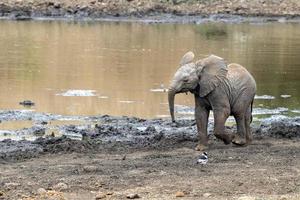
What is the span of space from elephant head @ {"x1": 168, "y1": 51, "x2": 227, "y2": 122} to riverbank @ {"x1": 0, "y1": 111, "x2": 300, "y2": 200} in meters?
0.97

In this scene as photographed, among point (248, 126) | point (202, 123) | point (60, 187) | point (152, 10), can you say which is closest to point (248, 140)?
point (248, 126)

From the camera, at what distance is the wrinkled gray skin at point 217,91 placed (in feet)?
42.2

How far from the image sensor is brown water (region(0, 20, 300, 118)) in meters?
19.5

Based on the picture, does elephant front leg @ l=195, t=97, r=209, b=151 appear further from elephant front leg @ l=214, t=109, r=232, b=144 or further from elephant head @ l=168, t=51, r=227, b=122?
elephant head @ l=168, t=51, r=227, b=122

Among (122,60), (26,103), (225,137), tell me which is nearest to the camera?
(225,137)

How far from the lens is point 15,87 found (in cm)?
2131

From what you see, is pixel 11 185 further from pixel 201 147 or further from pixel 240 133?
pixel 240 133

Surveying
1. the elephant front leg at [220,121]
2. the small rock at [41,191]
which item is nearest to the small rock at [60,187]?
the small rock at [41,191]

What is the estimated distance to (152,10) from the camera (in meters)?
53.6

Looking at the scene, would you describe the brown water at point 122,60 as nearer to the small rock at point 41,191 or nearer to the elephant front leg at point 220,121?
the elephant front leg at point 220,121

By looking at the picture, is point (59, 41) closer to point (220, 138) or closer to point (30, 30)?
point (30, 30)

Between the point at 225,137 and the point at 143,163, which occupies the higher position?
the point at 143,163

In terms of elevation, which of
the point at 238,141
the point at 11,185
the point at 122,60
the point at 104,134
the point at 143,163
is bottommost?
the point at 122,60

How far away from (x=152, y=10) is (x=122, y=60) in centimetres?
2551
